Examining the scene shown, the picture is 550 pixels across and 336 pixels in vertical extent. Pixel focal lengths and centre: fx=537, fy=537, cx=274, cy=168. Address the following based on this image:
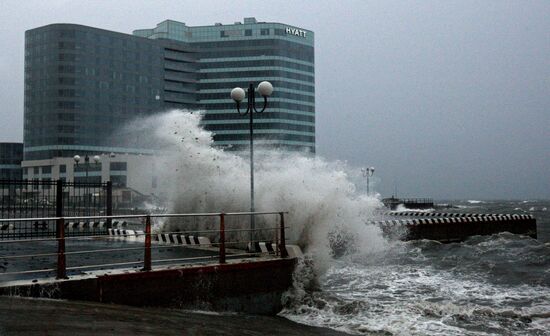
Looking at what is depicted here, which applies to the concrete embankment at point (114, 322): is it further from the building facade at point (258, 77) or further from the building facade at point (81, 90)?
the building facade at point (258, 77)

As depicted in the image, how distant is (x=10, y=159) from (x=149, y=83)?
37.3 meters

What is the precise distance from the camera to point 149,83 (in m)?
132

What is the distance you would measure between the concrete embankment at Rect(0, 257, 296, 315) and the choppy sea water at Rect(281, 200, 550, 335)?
0.62 meters

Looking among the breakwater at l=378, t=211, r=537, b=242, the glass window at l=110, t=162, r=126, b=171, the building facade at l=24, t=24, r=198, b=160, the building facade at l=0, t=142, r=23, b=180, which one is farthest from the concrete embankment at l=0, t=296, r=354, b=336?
the building facade at l=0, t=142, r=23, b=180

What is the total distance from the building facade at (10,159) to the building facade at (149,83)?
26.7 feet

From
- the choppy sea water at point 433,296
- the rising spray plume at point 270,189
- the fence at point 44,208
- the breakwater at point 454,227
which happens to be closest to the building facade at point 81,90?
the fence at point 44,208

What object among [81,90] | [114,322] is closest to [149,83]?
[81,90]

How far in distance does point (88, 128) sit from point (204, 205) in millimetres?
107208

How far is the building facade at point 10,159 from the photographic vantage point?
12675 cm

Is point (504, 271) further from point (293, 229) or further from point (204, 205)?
point (204, 205)

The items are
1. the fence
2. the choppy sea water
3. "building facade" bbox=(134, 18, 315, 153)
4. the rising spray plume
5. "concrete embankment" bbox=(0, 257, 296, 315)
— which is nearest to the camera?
"concrete embankment" bbox=(0, 257, 296, 315)

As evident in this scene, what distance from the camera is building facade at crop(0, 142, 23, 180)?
416 feet

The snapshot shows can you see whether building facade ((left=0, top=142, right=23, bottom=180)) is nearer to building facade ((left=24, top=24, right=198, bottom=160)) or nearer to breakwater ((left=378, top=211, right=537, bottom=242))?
building facade ((left=24, top=24, right=198, bottom=160))

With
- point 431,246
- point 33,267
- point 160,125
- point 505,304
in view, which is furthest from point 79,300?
point 431,246
